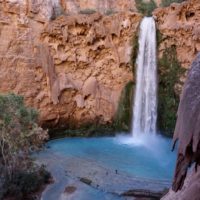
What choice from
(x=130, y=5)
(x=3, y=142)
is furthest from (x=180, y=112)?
(x=130, y=5)

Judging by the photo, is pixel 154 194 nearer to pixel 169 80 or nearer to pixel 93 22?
pixel 169 80

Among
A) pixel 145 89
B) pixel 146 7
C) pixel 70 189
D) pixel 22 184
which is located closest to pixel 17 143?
pixel 22 184

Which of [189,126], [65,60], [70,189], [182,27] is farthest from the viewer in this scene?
[65,60]

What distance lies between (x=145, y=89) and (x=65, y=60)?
4929mm

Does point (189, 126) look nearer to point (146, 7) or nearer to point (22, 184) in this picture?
point (22, 184)

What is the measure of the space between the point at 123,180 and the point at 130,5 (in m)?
16.0

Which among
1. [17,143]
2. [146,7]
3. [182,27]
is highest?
[146,7]

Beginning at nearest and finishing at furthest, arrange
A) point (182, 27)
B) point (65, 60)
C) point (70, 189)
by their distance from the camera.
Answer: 1. point (70, 189)
2. point (182, 27)
3. point (65, 60)

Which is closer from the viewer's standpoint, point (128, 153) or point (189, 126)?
point (189, 126)

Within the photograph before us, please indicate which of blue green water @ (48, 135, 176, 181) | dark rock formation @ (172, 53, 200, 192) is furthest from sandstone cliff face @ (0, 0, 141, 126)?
dark rock formation @ (172, 53, 200, 192)

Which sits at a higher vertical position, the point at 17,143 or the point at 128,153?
the point at 17,143

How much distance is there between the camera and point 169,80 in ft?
65.0

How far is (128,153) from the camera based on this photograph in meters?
16.4

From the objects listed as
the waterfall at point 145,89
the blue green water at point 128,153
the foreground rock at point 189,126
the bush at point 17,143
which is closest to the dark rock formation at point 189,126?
the foreground rock at point 189,126
